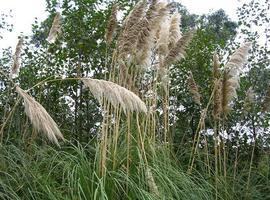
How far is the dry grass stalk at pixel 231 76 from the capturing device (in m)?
6.06

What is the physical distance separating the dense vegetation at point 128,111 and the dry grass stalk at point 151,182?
0.01 metres

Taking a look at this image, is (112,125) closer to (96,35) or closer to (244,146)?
(96,35)

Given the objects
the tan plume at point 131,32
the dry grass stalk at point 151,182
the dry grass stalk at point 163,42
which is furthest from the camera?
the dry grass stalk at point 163,42

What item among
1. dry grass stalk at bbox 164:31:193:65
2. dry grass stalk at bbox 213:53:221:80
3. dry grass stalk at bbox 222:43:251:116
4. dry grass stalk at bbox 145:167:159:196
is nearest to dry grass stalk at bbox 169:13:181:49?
dry grass stalk at bbox 164:31:193:65

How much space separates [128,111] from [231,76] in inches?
65.4

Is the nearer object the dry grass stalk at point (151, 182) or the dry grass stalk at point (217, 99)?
the dry grass stalk at point (151, 182)

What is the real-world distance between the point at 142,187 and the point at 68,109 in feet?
13.2

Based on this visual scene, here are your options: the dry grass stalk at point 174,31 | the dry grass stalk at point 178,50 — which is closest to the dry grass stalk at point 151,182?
the dry grass stalk at point 178,50

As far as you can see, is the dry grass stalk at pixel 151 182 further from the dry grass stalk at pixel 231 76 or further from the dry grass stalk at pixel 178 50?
the dry grass stalk at pixel 231 76

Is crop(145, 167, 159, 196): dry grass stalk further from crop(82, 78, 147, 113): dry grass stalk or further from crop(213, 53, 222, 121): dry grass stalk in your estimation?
crop(213, 53, 222, 121): dry grass stalk

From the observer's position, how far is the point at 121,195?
4859 millimetres

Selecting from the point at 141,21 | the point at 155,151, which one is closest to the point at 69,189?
the point at 155,151

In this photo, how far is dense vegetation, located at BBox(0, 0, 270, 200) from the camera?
188 inches

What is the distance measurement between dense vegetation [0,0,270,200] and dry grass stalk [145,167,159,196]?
0.01m
